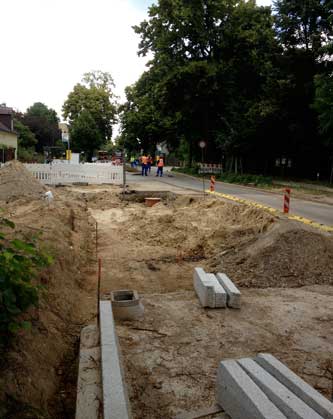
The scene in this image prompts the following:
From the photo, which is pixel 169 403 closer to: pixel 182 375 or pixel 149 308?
pixel 182 375

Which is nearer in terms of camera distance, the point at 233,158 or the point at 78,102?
the point at 233,158

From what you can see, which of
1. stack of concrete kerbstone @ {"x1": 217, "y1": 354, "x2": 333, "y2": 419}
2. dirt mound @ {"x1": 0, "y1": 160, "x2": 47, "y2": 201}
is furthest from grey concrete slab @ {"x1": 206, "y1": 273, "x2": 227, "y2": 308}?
dirt mound @ {"x1": 0, "y1": 160, "x2": 47, "y2": 201}

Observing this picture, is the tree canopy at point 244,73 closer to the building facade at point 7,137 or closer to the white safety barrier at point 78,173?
the white safety barrier at point 78,173

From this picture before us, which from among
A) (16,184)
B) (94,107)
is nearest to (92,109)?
(94,107)

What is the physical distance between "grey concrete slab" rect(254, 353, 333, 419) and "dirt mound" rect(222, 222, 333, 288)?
11.6ft

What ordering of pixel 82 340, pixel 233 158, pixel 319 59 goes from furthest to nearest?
pixel 233 158 < pixel 319 59 < pixel 82 340

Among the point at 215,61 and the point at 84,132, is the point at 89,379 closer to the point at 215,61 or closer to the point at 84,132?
the point at 215,61

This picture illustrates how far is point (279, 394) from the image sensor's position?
3.11 m

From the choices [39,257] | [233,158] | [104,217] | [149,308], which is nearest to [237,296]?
[149,308]

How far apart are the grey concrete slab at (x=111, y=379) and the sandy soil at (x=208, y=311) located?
0.35 meters

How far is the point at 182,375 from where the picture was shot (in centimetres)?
411

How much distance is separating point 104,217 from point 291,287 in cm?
865

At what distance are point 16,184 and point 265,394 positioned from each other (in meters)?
14.2

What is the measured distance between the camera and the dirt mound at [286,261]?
24.2 feet
